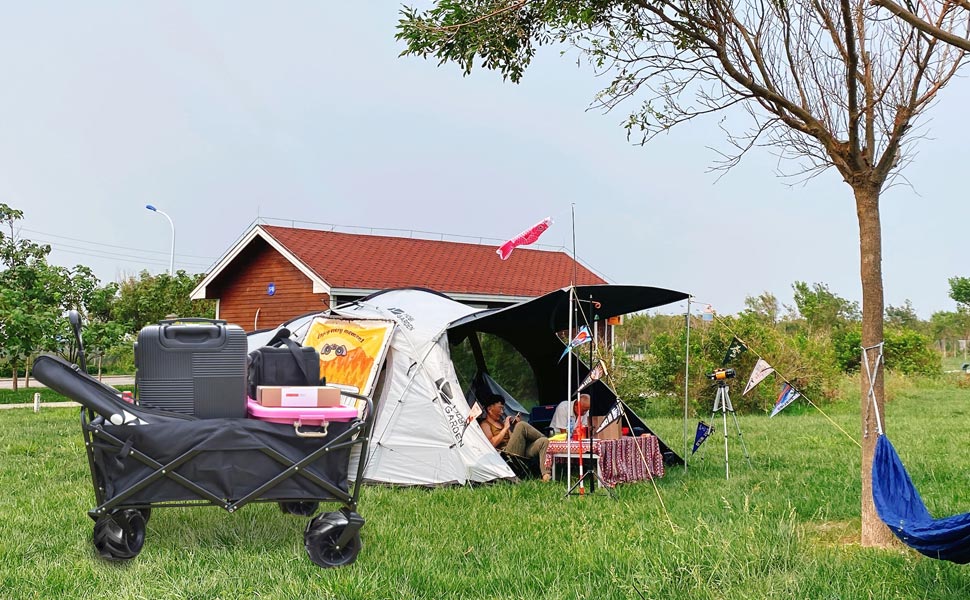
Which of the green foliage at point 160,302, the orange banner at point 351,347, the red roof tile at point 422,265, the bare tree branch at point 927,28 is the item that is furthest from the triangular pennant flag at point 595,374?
the green foliage at point 160,302

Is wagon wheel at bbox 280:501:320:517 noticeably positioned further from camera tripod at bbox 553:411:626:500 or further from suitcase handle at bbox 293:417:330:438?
camera tripod at bbox 553:411:626:500

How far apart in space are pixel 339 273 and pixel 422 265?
2.97 meters

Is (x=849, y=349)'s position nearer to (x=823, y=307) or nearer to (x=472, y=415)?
(x=823, y=307)

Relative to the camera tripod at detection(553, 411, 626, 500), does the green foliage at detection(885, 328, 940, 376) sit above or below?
above

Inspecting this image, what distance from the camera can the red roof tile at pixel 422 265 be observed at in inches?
742

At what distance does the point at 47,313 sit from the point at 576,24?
47.7 feet

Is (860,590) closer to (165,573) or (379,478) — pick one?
(165,573)

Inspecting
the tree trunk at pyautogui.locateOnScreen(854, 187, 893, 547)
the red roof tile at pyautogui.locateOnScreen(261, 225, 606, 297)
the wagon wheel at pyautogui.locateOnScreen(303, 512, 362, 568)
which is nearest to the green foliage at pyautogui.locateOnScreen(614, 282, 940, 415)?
the red roof tile at pyautogui.locateOnScreen(261, 225, 606, 297)

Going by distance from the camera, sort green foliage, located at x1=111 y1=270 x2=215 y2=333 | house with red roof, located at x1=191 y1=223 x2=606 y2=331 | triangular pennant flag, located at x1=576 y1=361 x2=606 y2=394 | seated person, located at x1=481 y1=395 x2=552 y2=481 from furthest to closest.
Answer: green foliage, located at x1=111 y1=270 x2=215 y2=333 → house with red roof, located at x1=191 y1=223 x2=606 y2=331 → seated person, located at x1=481 y1=395 x2=552 y2=481 → triangular pennant flag, located at x1=576 y1=361 x2=606 y2=394

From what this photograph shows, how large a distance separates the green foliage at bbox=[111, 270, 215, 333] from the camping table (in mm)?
19653

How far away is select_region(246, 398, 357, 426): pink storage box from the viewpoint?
201 inches

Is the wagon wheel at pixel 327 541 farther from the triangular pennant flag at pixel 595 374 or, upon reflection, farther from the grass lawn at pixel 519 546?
the triangular pennant flag at pixel 595 374

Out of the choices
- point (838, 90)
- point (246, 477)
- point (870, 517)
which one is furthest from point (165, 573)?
point (838, 90)

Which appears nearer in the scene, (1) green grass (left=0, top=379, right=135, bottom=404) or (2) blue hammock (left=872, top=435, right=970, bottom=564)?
(2) blue hammock (left=872, top=435, right=970, bottom=564)
